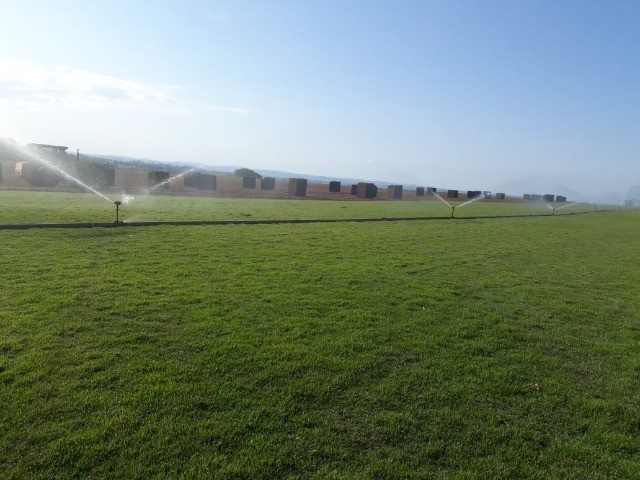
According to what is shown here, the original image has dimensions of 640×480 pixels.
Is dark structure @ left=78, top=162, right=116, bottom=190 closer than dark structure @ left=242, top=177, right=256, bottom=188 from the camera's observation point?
Yes

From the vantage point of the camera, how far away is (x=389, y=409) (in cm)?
388

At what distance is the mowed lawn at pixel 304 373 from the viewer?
3209 millimetres

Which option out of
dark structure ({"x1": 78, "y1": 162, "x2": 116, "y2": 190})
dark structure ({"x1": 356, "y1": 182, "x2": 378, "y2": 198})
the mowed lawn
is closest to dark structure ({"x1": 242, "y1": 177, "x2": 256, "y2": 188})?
dark structure ({"x1": 356, "y1": 182, "x2": 378, "y2": 198})

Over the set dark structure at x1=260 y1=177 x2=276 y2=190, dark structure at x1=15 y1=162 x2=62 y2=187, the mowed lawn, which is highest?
dark structure at x1=260 y1=177 x2=276 y2=190

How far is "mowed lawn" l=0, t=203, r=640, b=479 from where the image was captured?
321cm

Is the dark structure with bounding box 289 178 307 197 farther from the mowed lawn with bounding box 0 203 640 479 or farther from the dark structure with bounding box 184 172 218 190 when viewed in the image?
the mowed lawn with bounding box 0 203 640 479

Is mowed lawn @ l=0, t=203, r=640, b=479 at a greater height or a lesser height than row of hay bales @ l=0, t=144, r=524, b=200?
lesser

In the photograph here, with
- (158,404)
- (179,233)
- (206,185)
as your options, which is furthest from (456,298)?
(206,185)

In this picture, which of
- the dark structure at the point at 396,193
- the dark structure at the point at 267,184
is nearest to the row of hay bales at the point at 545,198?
the dark structure at the point at 396,193

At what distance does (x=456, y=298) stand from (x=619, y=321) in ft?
8.33

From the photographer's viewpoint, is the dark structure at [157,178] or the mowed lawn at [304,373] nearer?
the mowed lawn at [304,373]

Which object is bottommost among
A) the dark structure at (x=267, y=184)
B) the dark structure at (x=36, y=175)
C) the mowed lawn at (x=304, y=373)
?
the mowed lawn at (x=304, y=373)

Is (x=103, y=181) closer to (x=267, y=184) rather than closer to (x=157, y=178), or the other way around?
(x=157, y=178)

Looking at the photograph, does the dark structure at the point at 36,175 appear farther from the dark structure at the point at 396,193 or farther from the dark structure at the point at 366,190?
the dark structure at the point at 396,193
